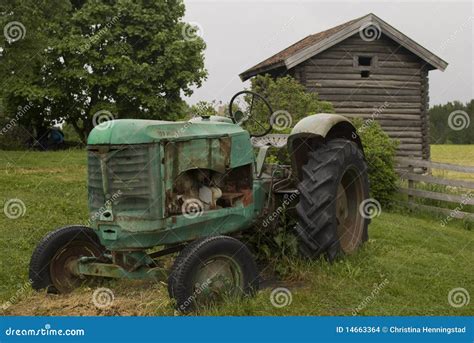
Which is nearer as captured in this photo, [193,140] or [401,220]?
[193,140]

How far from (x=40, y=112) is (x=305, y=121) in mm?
20392

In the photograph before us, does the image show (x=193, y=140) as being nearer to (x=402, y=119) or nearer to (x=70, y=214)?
(x=70, y=214)

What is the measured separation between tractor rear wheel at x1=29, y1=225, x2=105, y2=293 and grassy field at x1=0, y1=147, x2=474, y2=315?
178mm

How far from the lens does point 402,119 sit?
19734 millimetres

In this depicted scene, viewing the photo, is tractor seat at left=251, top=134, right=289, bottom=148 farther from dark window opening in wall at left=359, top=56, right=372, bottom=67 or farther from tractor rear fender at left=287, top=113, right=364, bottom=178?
dark window opening in wall at left=359, top=56, right=372, bottom=67

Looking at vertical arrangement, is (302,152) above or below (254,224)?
above

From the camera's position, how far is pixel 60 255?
579 cm

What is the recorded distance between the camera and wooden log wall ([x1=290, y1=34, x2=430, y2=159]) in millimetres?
18547

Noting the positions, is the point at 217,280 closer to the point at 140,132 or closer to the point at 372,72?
the point at 140,132

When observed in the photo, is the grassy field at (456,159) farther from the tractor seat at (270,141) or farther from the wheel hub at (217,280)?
the wheel hub at (217,280)

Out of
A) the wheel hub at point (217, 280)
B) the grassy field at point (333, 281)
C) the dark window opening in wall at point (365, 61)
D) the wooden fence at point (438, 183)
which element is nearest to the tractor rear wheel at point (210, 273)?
the wheel hub at point (217, 280)

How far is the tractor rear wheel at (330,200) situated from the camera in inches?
229

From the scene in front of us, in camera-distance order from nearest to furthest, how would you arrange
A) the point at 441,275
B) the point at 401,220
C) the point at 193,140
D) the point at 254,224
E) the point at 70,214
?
1. the point at 193,140
2. the point at 254,224
3. the point at 441,275
4. the point at 70,214
5. the point at 401,220

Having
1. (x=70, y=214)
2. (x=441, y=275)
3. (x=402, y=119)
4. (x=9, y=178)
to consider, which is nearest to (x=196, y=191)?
(x=441, y=275)
